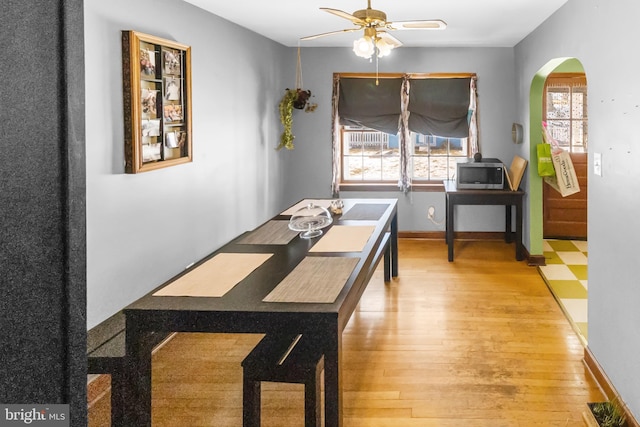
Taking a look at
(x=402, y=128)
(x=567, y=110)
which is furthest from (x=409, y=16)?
(x=567, y=110)

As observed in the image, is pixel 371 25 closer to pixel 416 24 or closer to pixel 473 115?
pixel 416 24

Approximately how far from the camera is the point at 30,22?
569mm

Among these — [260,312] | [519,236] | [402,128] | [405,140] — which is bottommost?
[519,236]

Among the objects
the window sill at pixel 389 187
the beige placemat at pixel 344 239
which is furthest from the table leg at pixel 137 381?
the window sill at pixel 389 187

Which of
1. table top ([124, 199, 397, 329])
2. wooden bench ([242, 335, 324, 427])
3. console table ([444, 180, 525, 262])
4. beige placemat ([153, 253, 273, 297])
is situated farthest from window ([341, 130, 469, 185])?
wooden bench ([242, 335, 324, 427])

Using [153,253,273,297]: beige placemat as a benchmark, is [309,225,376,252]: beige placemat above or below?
above

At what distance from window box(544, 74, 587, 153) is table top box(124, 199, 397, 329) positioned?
409cm

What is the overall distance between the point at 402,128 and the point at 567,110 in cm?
200

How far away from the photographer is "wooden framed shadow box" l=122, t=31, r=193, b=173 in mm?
3357

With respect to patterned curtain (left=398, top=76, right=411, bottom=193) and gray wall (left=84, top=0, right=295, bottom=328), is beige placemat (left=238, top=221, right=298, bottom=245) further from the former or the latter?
patterned curtain (left=398, top=76, right=411, bottom=193)

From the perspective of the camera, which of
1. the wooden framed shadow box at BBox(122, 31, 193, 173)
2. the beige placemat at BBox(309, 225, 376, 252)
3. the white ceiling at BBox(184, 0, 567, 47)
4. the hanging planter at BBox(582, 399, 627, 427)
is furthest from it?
the white ceiling at BBox(184, 0, 567, 47)

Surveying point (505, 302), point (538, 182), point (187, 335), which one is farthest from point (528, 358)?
point (538, 182)

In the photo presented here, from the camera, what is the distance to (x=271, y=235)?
11.4ft

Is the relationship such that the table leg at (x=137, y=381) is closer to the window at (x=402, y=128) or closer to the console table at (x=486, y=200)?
the console table at (x=486, y=200)
